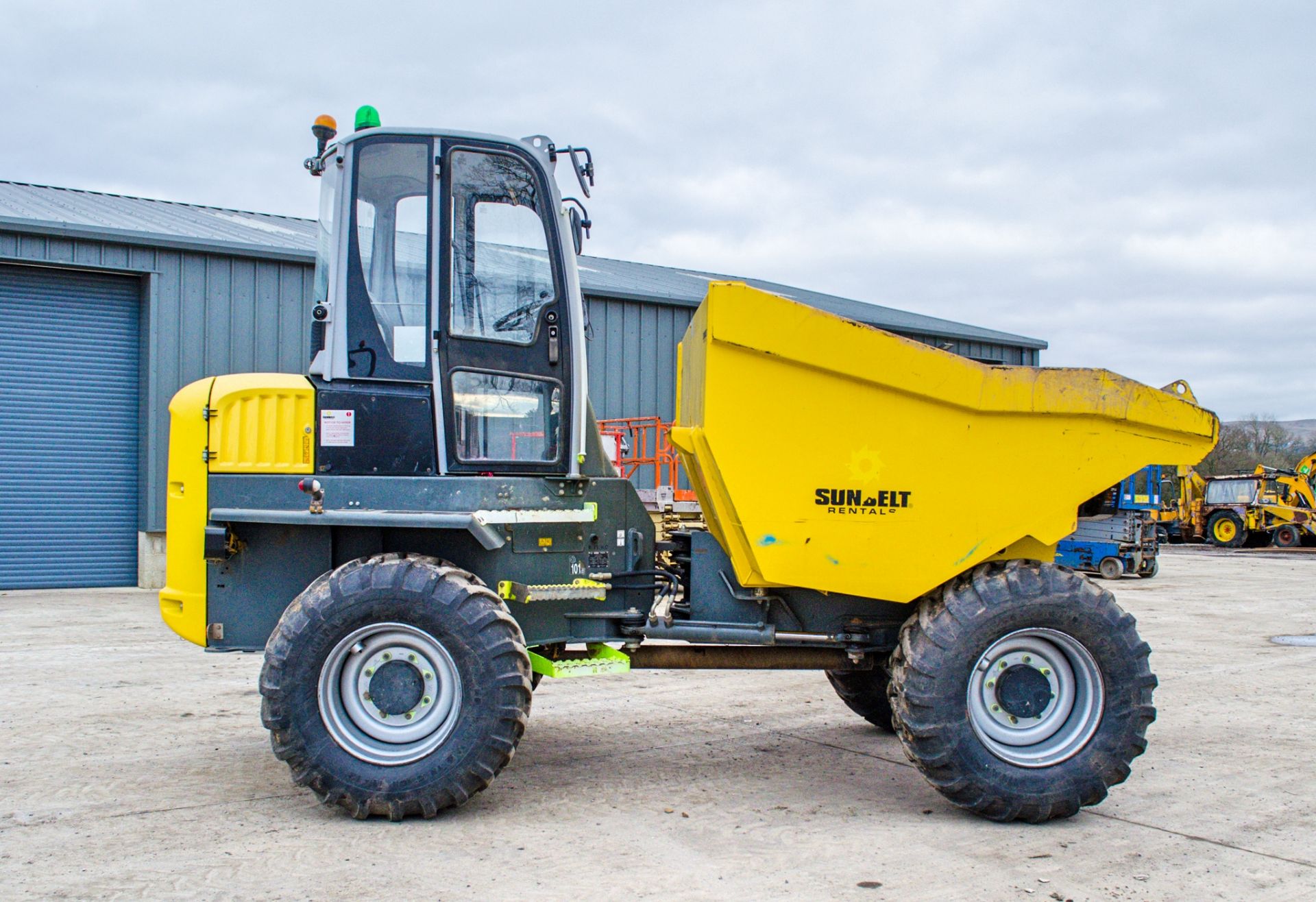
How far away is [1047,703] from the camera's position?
4871mm

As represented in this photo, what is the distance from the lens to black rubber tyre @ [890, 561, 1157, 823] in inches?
184

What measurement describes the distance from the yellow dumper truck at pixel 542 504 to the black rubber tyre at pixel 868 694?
50.3 inches

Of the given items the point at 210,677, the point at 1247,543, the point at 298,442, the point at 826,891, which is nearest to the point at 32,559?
the point at 210,677

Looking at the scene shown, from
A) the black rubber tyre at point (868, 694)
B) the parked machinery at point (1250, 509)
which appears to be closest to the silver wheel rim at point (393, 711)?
the black rubber tyre at point (868, 694)

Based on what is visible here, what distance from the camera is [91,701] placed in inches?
281

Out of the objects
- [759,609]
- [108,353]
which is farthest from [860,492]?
[108,353]

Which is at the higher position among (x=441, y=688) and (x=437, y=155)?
(x=437, y=155)

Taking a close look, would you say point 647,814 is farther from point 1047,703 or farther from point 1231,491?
point 1231,491

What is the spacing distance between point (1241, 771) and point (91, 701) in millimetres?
6961

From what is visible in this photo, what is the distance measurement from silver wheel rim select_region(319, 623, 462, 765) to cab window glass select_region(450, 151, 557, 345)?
1423 millimetres

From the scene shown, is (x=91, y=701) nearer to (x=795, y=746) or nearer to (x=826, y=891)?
(x=795, y=746)

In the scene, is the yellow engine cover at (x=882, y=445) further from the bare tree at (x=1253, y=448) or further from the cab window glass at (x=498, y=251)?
the bare tree at (x=1253, y=448)

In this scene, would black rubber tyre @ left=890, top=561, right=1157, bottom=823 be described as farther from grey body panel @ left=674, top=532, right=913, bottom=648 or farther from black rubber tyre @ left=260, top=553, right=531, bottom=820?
black rubber tyre @ left=260, top=553, right=531, bottom=820

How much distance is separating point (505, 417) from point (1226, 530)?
32262 millimetres
